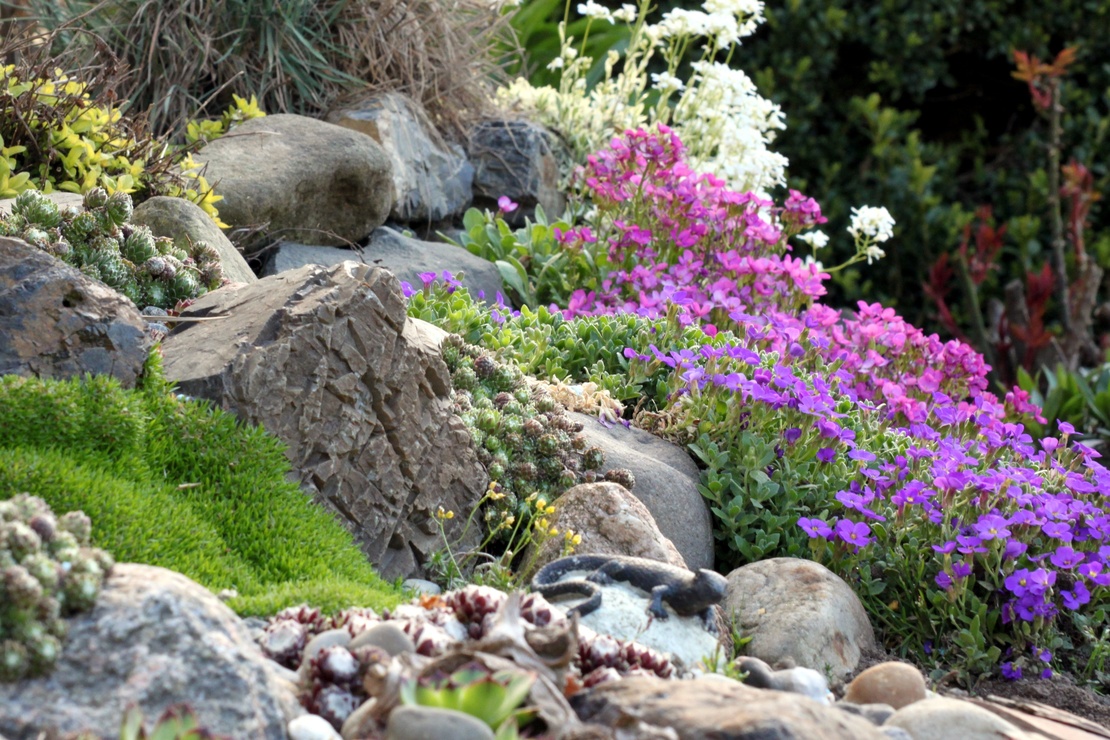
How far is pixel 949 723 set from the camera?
2.47 metres

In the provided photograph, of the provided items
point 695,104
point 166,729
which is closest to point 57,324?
point 166,729

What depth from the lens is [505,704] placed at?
1846 millimetres

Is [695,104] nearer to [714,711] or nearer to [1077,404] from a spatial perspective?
[1077,404]

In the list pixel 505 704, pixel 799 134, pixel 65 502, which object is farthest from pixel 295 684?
pixel 799 134

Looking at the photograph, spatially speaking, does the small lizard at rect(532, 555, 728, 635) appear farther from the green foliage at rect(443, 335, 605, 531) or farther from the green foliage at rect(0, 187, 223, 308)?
the green foliage at rect(0, 187, 223, 308)

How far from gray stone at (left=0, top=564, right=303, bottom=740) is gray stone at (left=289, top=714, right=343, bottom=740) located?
25 millimetres

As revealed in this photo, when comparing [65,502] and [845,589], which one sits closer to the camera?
[65,502]

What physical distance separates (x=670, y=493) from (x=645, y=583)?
0.98 meters

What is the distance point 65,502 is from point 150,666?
94 centimetres

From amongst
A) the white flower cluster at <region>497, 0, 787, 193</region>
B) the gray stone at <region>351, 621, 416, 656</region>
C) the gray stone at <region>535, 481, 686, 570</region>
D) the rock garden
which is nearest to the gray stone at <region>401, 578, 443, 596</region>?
the rock garden

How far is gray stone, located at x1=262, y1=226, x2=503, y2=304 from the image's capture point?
5.20 meters

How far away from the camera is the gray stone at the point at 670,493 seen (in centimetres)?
393

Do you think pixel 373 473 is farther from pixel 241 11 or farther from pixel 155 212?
pixel 241 11

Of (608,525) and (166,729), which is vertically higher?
(166,729)
